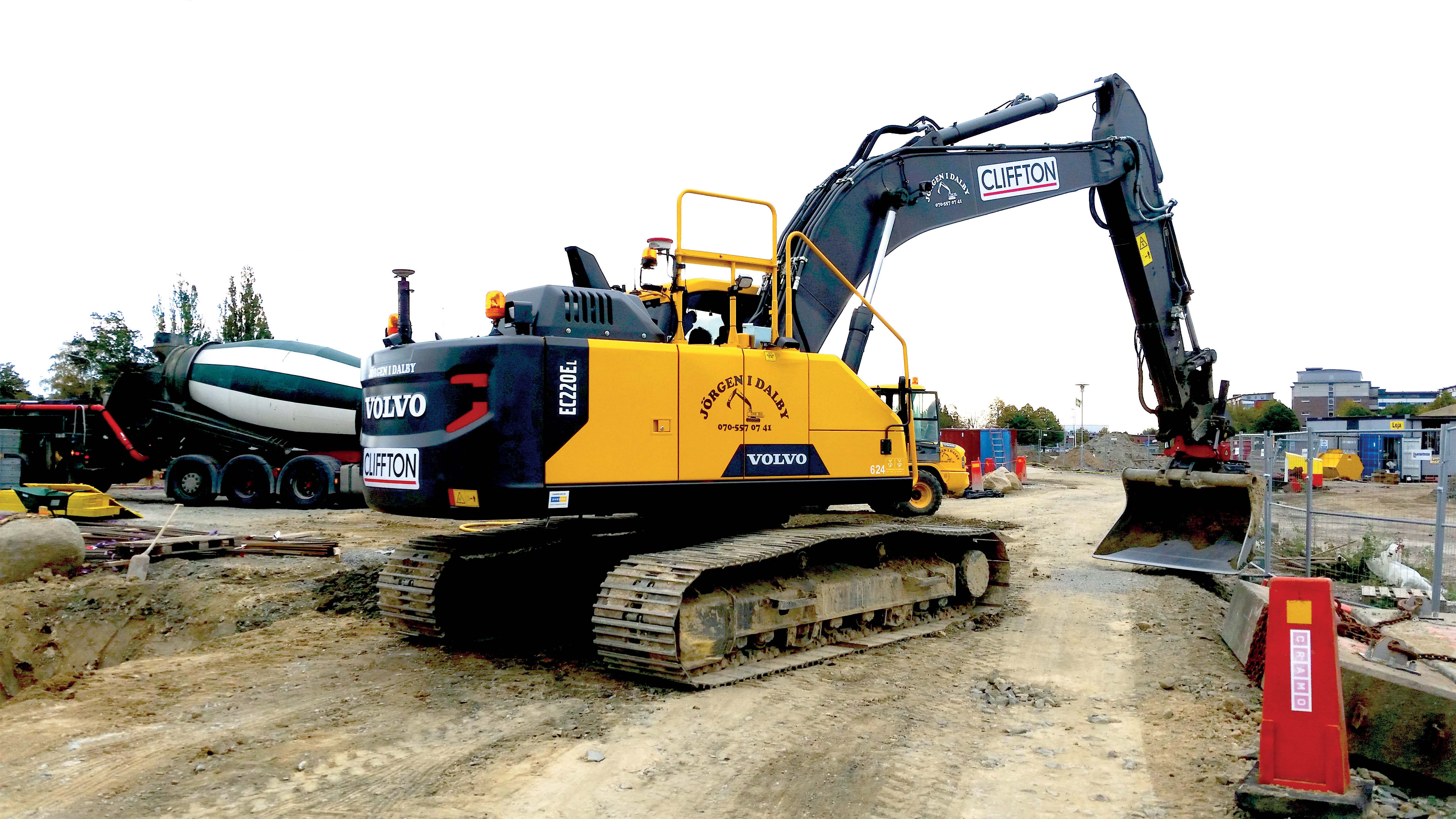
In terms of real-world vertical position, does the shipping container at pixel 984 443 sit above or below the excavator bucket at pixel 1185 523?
above

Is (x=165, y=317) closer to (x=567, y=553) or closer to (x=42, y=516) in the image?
(x=42, y=516)

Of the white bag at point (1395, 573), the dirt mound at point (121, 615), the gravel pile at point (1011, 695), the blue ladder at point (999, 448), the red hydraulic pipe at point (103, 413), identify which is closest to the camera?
the gravel pile at point (1011, 695)

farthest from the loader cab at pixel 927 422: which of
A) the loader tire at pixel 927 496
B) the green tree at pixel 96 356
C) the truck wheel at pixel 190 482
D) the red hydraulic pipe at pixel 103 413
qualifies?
the green tree at pixel 96 356

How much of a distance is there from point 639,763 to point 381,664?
2918 mm

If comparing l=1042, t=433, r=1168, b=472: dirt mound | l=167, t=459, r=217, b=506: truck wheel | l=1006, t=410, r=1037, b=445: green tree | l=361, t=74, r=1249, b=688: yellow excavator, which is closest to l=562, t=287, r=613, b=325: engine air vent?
l=361, t=74, r=1249, b=688: yellow excavator

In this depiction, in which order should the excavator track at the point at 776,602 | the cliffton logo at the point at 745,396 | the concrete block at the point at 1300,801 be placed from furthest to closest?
the cliffton logo at the point at 745,396 < the excavator track at the point at 776,602 < the concrete block at the point at 1300,801

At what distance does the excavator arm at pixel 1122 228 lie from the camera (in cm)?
870

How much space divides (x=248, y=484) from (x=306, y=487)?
4.76ft

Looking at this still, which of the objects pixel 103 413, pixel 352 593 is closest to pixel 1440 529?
pixel 352 593

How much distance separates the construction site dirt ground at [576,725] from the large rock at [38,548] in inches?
43.5

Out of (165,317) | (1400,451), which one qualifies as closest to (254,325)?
(165,317)

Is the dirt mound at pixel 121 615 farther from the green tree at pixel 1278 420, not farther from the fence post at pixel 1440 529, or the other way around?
the green tree at pixel 1278 420

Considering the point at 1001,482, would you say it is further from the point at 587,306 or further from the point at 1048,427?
the point at 1048,427

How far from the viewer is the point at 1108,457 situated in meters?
45.8
